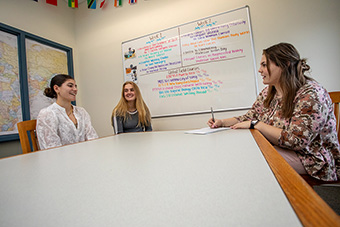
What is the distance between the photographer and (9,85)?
1925 mm

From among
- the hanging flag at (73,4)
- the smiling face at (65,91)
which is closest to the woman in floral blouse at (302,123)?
the smiling face at (65,91)

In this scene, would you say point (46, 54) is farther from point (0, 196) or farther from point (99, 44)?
point (0, 196)

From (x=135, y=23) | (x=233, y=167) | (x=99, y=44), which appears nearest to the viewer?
(x=233, y=167)

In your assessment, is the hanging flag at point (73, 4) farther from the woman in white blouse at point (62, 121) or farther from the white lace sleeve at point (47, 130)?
the white lace sleeve at point (47, 130)

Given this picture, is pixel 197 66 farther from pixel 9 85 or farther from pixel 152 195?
pixel 9 85

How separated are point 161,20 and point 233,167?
237cm

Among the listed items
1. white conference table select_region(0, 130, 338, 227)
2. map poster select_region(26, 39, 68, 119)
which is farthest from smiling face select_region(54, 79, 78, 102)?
white conference table select_region(0, 130, 338, 227)

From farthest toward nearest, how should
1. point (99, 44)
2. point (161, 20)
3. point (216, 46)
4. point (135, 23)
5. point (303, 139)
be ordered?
point (99, 44) → point (135, 23) → point (161, 20) → point (216, 46) → point (303, 139)

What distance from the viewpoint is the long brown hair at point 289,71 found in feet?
3.22

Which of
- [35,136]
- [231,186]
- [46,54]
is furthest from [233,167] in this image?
[46,54]

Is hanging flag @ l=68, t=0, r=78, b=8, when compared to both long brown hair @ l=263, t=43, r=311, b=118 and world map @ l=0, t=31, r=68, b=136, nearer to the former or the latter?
world map @ l=0, t=31, r=68, b=136

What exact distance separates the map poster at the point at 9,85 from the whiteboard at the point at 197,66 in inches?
50.1

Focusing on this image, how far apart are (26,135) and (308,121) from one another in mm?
1760

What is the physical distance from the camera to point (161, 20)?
2.32m
